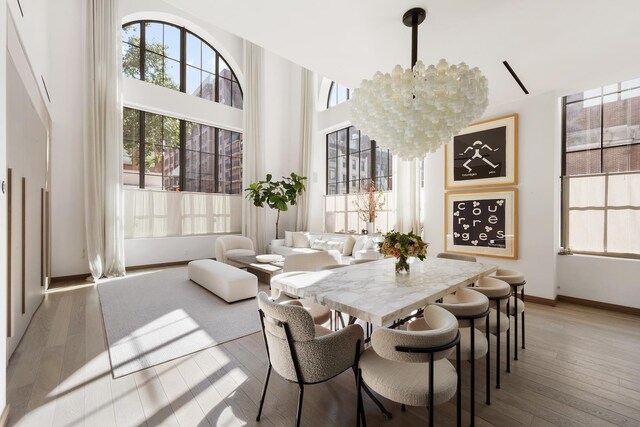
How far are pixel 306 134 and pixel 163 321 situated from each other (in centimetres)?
574

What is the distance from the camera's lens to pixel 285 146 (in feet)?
26.7

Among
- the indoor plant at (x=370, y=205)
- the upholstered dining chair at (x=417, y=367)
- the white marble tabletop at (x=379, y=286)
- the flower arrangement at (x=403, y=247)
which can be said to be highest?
the indoor plant at (x=370, y=205)

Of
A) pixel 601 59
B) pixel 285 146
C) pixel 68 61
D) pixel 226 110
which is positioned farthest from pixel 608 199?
pixel 68 61

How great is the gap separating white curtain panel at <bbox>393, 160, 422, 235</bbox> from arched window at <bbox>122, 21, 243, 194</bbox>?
13.9 ft

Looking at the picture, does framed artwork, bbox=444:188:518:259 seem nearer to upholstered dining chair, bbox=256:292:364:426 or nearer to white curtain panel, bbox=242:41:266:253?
upholstered dining chair, bbox=256:292:364:426

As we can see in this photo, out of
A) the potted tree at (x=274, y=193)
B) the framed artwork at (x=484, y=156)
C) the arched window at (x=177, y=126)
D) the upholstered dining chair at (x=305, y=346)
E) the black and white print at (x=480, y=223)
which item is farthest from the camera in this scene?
the potted tree at (x=274, y=193)

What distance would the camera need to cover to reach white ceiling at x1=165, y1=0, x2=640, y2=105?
226 centimetres

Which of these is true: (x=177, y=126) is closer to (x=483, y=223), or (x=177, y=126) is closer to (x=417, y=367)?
(x=483, y=223)

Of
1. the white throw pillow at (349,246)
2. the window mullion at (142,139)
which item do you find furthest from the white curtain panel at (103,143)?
the white throw pillow at (349,246)

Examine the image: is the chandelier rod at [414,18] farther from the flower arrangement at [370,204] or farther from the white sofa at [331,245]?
the flower arrangement at [370,204]

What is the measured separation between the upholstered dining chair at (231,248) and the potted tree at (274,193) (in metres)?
1.10

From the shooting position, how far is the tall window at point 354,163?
6.39m

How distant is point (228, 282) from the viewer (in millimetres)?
3736

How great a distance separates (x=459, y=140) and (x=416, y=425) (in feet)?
13.8
